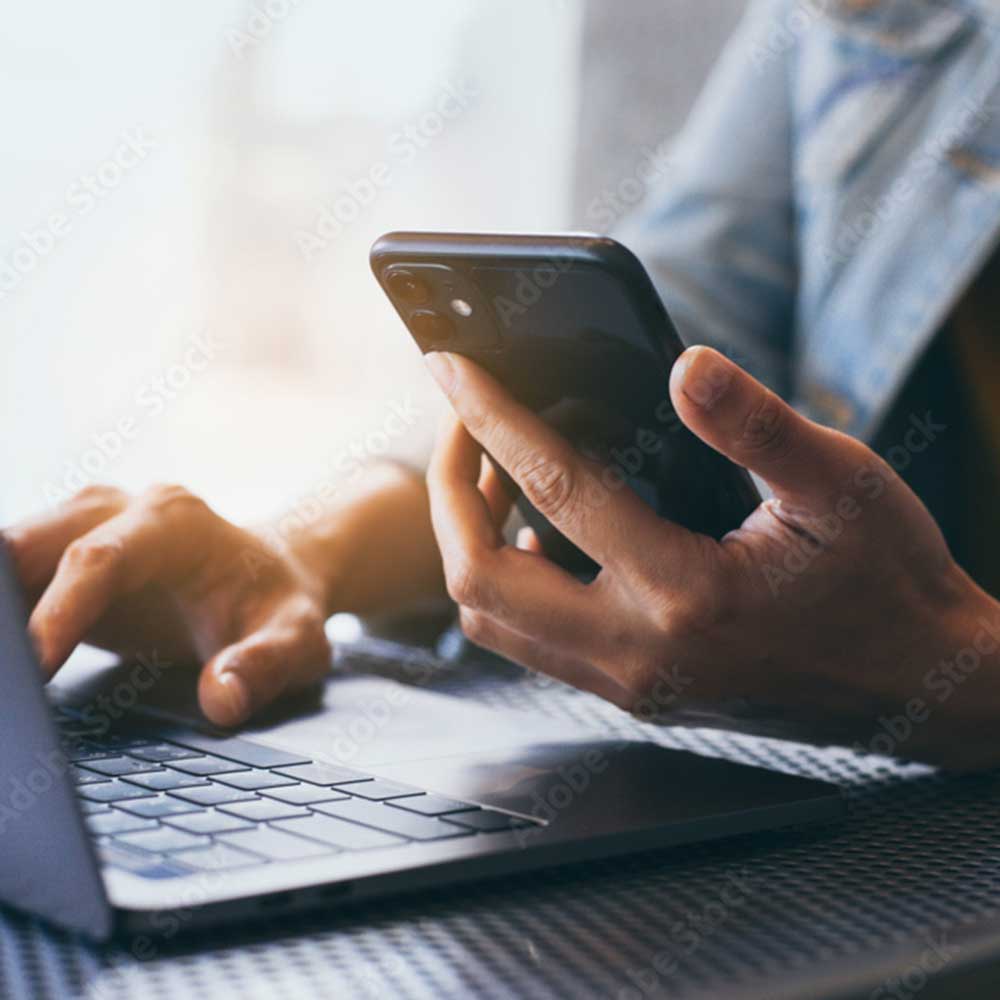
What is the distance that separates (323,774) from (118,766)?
0.22ft

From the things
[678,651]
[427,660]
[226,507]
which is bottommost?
[226,507]

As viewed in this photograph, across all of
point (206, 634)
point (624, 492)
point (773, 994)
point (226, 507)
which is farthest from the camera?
point (226, 507)

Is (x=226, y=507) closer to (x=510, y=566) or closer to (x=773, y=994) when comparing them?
(x=510, y=566)

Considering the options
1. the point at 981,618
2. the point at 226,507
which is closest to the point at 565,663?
the point at 981,618

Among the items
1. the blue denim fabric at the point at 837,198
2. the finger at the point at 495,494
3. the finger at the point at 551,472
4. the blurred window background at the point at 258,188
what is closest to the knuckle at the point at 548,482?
the finger at the point at 551,472

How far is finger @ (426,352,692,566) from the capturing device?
445 mm

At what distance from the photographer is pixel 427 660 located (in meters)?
0.68

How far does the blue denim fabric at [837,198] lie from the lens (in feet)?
3.04

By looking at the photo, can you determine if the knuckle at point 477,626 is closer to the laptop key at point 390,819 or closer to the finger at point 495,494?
the finger at point 495,494

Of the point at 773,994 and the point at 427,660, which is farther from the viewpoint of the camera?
the point at 427,660

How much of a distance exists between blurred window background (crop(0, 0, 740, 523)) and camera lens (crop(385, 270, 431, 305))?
0.89 m

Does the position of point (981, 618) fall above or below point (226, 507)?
above

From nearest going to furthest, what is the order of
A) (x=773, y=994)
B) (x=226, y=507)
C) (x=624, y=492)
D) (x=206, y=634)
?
1. (x=773, y=994)
2. (x=624, y=492)
3. (x=206, y=634)
4. (x=226, y=507)

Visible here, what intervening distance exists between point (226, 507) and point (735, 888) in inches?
57.4
